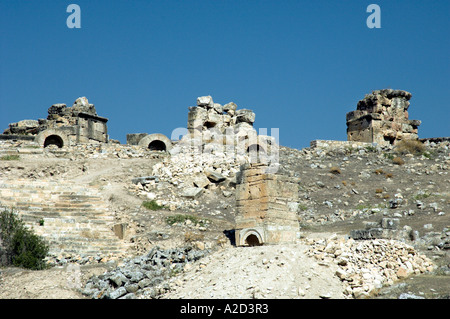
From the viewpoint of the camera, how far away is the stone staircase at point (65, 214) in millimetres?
16375

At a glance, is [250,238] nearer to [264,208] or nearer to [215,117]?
[264,208]

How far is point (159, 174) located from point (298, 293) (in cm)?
1292

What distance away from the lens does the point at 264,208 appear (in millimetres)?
14586

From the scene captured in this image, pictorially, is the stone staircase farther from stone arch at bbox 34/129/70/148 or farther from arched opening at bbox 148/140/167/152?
arched opening at bbox 148/140/167/152

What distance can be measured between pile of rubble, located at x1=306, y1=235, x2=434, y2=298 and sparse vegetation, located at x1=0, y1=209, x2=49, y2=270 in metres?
6.57

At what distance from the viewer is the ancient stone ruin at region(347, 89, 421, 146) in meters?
29.7

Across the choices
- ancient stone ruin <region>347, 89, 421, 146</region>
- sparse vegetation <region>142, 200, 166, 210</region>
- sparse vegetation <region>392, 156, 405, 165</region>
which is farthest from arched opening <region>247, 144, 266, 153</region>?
sparse vegetation <region>142, 200, 166, 210</region>

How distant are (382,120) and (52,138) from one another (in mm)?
16407

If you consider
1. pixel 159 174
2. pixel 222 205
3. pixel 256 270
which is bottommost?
pixel 256 270

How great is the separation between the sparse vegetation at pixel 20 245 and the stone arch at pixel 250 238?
15.9 ft

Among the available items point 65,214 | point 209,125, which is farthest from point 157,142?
point 65,214

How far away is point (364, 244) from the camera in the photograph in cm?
1240
